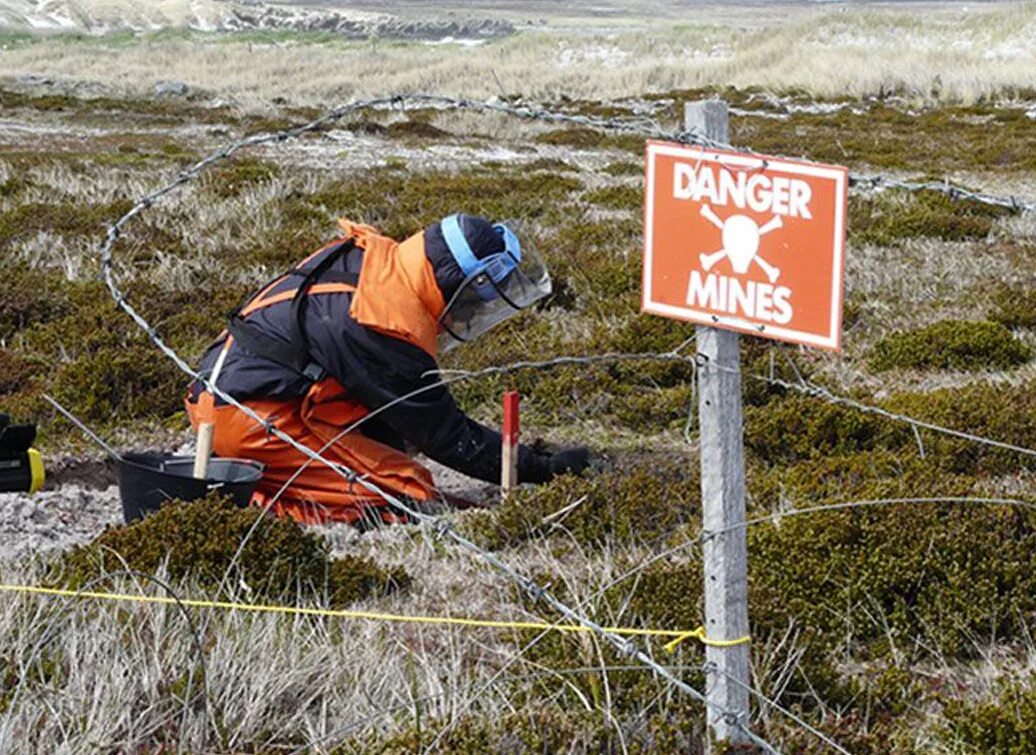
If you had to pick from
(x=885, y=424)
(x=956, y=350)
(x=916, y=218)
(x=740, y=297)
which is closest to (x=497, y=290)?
(x=885, y=424)

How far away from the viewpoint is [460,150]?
71.4 ft

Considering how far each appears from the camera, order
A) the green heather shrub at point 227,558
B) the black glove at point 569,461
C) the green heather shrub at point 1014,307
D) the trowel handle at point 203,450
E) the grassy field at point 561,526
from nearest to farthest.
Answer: the grassy field at point 561,526, the green heather shrub at point 227,558, the trowel handle at point 203,450, the black glove at point 569,461, the green heather shrub at point 1014,307

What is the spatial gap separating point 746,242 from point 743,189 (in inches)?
3.8

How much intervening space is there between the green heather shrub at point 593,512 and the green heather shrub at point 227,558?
62 cm

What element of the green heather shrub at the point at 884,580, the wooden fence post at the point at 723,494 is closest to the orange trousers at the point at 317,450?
the green heather shrub at the point at 884,580

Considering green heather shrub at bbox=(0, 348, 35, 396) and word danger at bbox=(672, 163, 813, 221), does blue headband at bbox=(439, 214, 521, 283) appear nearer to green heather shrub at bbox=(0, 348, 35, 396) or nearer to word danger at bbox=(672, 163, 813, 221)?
word danger at bbox=(672, 163, 813, 221)

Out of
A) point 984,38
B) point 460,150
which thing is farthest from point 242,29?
point 460,150

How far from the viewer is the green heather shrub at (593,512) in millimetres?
4875

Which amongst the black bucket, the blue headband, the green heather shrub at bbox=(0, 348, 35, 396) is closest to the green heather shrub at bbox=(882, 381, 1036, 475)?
the blue headband

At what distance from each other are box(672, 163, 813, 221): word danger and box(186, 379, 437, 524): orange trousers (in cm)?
296

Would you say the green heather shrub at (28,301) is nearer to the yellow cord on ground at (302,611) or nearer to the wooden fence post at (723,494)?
the yellow cord on ground at (302,611)

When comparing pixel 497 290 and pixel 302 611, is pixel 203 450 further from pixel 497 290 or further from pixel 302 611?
pixel 302 611

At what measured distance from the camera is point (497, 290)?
5.42m

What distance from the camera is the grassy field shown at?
10.6 feet
